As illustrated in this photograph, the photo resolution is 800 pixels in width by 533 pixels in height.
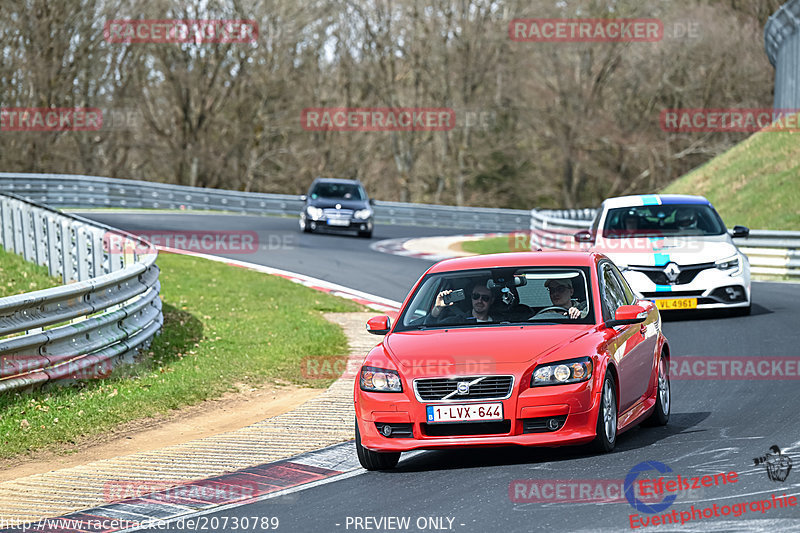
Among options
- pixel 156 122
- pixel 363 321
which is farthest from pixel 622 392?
pixel 156 122

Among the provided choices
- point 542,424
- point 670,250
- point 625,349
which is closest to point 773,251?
point 670,250

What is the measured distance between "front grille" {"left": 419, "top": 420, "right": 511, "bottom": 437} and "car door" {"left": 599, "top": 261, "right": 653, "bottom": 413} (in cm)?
107

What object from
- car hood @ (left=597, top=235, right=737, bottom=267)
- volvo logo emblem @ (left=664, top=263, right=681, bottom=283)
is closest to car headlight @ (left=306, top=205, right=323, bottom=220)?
car hood @ (left=597, top=235, right=737, bottom=267)

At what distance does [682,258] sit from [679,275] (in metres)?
0.23

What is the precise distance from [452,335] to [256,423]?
8.81 ft

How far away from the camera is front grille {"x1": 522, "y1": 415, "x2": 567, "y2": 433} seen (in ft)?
24.6

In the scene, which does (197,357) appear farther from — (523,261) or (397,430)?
(397,430)

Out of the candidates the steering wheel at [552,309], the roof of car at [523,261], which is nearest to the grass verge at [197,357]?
the roof of car at [523,261]

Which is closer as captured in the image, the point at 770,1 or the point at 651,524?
the point at 651,524

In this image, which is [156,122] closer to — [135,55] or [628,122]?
Answer: [135,55]

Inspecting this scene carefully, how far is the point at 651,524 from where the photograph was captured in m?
5.96

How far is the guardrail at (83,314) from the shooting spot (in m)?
10.1

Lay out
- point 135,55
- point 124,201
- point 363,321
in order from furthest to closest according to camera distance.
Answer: point 135,55, point 124,201, point 363,321

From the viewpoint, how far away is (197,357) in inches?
521
